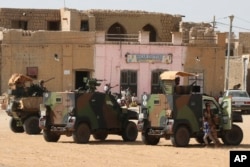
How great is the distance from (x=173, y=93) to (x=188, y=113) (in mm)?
720

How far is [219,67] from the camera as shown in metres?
59.7

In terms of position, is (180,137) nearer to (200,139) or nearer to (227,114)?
(200,139)

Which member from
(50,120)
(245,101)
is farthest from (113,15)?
(50,120)

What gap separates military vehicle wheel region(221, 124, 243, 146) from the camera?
25625mm

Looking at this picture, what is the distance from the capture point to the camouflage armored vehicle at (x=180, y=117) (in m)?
25.0

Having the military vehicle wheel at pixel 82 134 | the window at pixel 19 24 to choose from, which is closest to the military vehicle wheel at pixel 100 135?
A: the military vehicle wheel at pixel 82 134

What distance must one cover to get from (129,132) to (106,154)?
4967 mm

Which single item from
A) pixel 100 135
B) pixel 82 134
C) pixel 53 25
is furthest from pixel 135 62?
pixel 82 134

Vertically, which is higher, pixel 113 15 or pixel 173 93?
pixel 113 15

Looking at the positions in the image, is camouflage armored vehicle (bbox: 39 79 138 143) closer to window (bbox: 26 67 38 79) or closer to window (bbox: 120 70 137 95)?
window (bbox: 26 67 38 79)

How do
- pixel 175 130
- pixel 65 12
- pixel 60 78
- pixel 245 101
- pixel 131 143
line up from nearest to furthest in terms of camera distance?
pixel 175 130 → pixel 131 143 → pixel 245 101 → pixel 60 78 → pixel 65 12

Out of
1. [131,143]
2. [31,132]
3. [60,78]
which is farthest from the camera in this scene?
[60,78]

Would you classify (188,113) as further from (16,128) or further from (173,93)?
(16,128)

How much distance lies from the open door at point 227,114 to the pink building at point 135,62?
31769 mm
